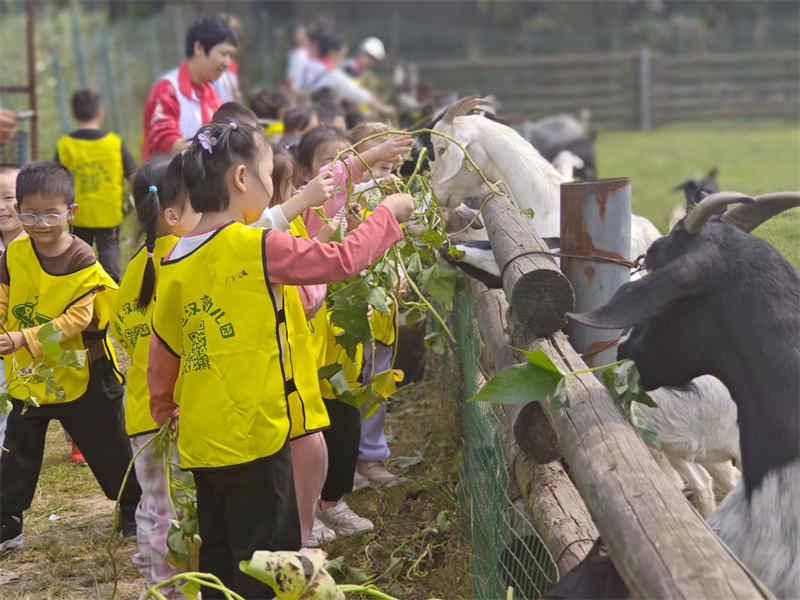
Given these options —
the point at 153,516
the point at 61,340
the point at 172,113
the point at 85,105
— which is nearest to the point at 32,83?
the point at 85,105

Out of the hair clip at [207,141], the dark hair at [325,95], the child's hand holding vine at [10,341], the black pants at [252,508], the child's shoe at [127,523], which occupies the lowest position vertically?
the child's shoe at [127,523]

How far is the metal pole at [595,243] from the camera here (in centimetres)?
339

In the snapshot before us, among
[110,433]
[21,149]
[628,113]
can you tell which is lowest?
[628,113]

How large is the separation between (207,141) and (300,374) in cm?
74

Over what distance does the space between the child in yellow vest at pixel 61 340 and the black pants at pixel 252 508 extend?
1.11 m

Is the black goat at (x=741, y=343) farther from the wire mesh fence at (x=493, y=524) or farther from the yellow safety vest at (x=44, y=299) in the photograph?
the yellow safety vest at (x=44, y=299)

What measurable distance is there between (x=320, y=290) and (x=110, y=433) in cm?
132

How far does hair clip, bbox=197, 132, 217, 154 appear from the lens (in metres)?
3.14

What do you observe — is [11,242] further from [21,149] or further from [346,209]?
[21,149]

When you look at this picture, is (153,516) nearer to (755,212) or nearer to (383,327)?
(383,327)

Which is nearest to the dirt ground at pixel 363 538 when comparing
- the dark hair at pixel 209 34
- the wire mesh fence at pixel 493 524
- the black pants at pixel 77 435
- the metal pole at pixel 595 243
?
the wire mesh fence at pixel 493 524

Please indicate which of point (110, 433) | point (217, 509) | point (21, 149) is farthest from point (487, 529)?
point (21, 149)

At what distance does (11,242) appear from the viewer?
14.3ft

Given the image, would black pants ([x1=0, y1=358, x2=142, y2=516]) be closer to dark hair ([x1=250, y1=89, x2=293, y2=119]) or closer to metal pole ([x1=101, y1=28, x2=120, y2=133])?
dark hair ([x1=250, y1=89, x2=293, y2=119])
